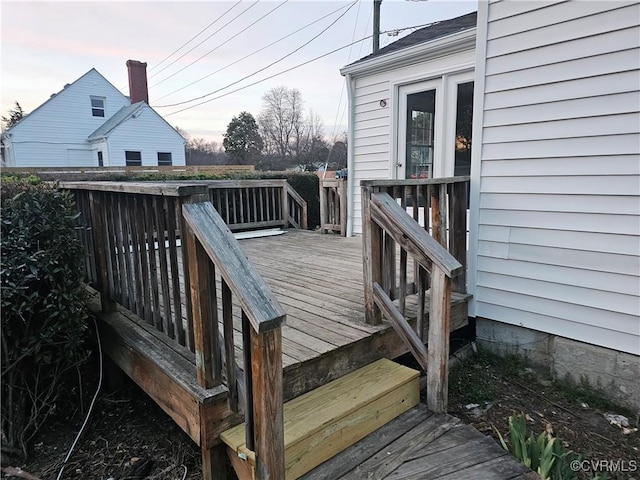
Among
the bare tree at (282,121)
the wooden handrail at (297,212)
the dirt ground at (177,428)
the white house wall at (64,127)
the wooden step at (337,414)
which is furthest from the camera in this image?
the bare tree at (282,121)

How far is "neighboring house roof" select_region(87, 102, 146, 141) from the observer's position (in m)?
17.4

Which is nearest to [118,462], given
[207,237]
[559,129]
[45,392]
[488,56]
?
[45,392]

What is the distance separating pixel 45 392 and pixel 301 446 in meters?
1.73

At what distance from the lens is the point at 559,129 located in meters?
2.69

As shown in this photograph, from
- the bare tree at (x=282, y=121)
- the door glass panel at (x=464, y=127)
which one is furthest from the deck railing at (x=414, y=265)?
the bare tree at (x=282, y=121)

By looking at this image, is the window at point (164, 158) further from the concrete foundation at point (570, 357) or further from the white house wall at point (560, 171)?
the concrete foundation at point (570, 357)

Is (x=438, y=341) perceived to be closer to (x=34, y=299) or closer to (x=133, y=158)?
(x=34, y=299)

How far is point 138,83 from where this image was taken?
733 inches

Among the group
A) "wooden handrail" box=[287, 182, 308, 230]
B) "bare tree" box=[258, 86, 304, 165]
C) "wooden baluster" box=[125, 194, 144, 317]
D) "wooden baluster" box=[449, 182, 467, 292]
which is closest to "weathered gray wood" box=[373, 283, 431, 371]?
"wooden baluster" box=[449, 182, 467, 292]

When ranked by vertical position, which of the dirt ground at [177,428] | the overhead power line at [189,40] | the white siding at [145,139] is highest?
the overhead power line at [189,40]

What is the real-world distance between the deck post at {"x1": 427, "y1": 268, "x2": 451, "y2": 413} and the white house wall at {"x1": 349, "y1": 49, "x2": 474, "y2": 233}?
289 centimetres

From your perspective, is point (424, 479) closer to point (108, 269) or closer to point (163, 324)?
point (163, 324)

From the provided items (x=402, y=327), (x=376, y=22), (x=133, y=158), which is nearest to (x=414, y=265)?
(x=402, y=327)

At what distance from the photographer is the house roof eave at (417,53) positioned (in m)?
4.07
